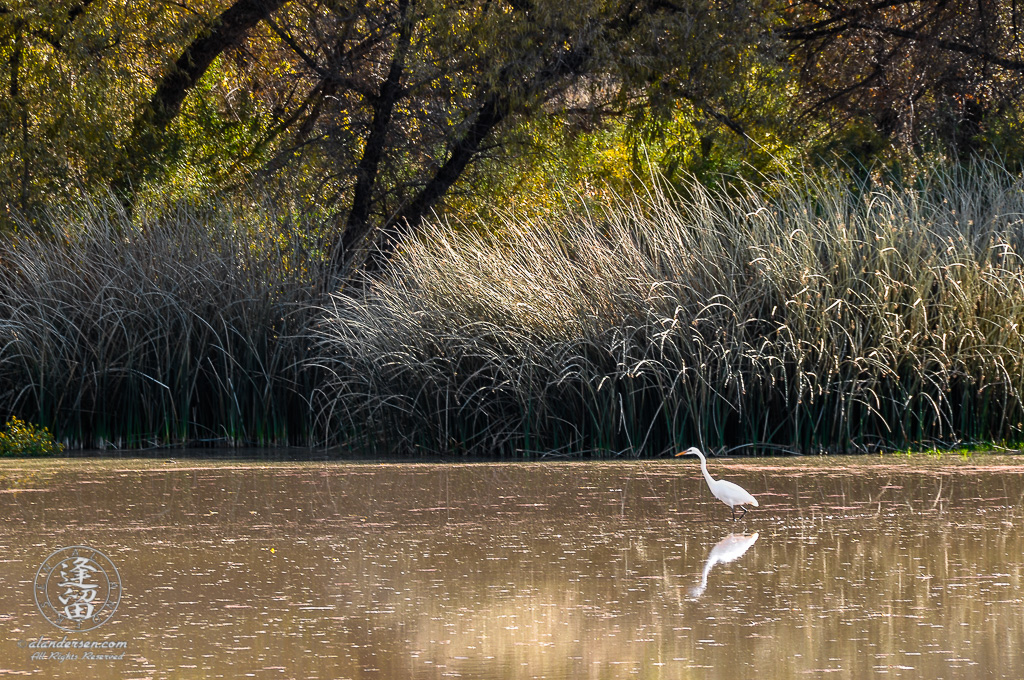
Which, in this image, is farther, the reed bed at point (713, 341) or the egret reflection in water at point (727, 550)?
the reed bed at point (713, 341)

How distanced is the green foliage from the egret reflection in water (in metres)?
5.83

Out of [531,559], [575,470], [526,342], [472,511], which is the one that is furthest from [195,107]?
[531,559]

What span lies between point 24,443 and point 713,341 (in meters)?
4.95

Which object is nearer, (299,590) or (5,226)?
(299,590)

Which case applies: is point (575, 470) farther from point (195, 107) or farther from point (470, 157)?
point (195, 107)

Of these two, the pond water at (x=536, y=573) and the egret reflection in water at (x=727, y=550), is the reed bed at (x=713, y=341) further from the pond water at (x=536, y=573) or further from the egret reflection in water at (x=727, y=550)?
the egret reflection in water at (x=727, y=550)

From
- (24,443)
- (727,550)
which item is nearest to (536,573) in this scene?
(727,550)

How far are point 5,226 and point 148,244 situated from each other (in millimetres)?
2802

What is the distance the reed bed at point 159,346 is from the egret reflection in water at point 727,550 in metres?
5.29

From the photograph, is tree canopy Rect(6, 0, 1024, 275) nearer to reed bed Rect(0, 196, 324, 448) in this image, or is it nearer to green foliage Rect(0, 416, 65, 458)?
reed bed Rect(0, 196, 324, 448)

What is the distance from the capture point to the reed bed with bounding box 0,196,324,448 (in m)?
10.3

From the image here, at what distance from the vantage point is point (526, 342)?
926 cm

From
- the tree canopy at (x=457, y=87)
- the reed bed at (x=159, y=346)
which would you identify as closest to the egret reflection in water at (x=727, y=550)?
the reed bed at (x=159, y=346)

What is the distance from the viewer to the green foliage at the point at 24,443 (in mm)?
9336
